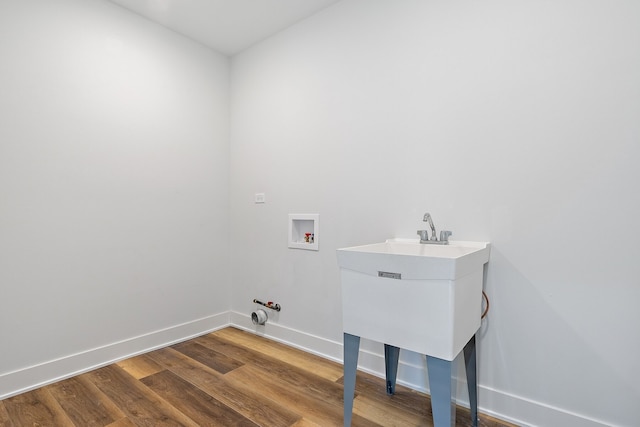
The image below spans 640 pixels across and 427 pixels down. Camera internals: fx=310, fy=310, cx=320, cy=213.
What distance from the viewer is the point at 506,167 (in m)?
1.48

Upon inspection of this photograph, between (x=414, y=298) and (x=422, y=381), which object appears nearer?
(x=414, y=298)

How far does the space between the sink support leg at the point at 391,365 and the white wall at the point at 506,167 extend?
0.46 feet

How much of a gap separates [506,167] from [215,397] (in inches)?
74.2

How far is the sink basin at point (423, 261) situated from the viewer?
42.1 inches

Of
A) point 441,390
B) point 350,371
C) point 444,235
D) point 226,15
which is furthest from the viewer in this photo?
point 226,15

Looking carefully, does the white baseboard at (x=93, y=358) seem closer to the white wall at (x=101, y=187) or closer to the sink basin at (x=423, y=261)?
the white wall at (x=101, y=187)

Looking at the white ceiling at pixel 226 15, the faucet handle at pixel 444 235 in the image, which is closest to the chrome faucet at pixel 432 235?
the faucet handle at pixel 444 235

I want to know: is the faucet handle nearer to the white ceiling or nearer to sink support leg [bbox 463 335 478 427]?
sink support leg [bbox 463 335 478 427]

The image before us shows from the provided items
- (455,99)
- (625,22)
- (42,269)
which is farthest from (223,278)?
(625,22)

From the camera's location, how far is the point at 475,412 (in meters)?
1.43

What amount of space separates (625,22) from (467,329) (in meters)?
1.37

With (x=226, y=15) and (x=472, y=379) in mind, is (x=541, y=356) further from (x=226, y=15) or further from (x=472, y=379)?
(x=226, y=15)

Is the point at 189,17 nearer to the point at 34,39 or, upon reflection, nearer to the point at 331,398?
the point at 34,39

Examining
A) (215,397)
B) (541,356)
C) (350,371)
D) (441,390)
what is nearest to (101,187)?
(215,397)
